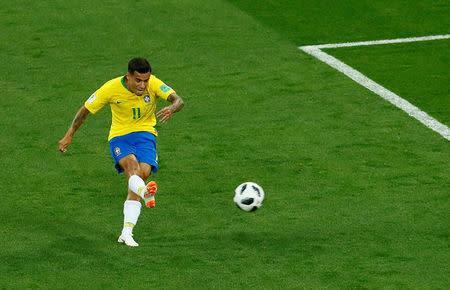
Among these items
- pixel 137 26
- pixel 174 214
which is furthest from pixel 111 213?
pixel 137 26

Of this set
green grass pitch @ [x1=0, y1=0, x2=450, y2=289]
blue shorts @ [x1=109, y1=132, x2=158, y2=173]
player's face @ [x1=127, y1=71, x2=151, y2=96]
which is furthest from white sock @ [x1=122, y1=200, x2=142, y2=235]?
player's face @ [x1=127, y1=71, x2=151, y2=96]

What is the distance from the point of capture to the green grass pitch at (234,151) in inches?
424

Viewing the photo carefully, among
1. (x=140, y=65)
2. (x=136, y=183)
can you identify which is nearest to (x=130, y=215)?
(x=136, y=183)

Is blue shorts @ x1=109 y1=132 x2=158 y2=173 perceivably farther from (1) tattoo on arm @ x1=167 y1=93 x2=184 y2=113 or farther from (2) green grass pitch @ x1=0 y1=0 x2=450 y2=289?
(2) green grass pitch @ x1=0 y1=0 x2=450 y2=289

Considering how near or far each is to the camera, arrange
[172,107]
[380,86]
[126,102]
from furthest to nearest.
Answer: [380,86]
[126,102]
[172,107]

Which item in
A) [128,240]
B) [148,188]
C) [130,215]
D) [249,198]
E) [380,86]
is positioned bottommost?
[128,240]

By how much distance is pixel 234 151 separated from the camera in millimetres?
14367

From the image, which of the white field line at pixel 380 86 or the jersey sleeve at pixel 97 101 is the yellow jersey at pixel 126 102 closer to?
the jersey sleeve at pixel 97 101

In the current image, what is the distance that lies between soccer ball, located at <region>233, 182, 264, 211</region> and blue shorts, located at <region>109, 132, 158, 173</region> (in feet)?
3.31

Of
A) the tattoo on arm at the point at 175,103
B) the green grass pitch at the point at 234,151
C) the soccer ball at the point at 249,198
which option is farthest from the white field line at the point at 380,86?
the tattoo on arm at the point at 175,103

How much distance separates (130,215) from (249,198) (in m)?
1.31

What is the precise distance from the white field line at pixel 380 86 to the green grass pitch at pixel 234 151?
0.17 metres

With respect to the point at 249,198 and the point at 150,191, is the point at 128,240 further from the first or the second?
the point at 249,198

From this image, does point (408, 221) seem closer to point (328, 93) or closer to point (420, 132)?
point (420, 132)
